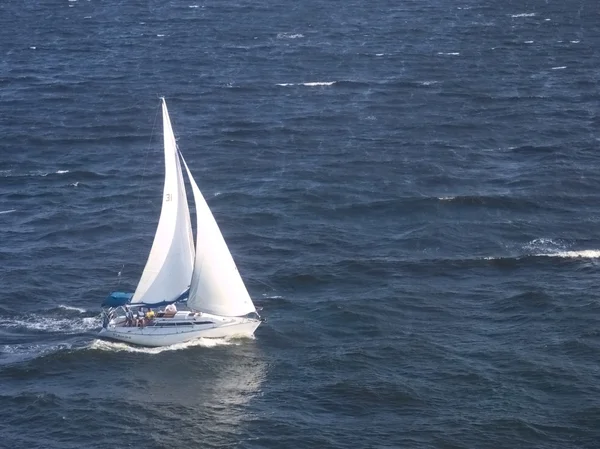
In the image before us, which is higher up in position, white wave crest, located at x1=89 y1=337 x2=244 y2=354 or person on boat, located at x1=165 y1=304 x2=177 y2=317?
person on boat, located at x1=165 y1=304 x2=177 y2=317

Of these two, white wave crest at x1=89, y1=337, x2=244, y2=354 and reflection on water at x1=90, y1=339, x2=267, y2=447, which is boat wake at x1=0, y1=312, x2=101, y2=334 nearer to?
white wave crest at x1=89, y1=337, x2=244, y2=354

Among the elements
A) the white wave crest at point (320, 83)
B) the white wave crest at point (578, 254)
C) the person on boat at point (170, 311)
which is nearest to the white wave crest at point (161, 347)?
the person on boat at point (170, 311)

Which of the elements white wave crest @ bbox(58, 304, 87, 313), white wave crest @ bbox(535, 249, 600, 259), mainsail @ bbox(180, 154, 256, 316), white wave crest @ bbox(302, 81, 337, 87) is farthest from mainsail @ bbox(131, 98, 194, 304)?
white wave crest @ bbox(302, 81, 337, 87)

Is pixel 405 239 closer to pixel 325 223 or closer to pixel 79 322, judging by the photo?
pixel 325 223

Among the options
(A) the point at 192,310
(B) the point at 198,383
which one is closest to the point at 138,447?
(B) the point at 198,383

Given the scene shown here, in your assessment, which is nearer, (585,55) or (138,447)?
(138,447)

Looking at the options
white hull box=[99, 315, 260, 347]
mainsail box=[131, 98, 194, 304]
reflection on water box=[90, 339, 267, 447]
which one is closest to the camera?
reflection on water box=[90, 339, 267, 447]
